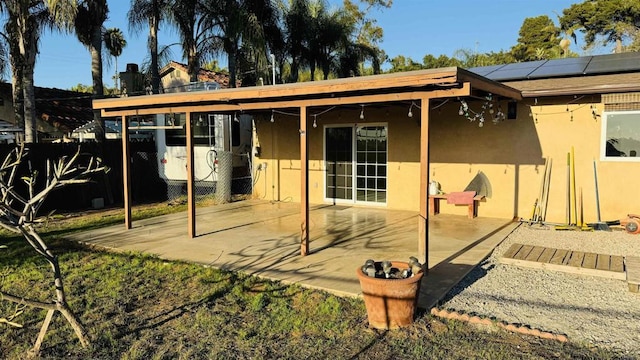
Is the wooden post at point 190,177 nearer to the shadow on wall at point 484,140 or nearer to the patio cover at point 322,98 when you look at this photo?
the patio cover at point 322,98

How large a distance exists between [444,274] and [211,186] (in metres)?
8.07

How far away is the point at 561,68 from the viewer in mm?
8891

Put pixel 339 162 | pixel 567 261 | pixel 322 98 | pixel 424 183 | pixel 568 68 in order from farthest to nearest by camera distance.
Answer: pixel 339 162 < pixel 568 68 < pixel 322 98 < pixel 567 261 < pixel 424 183

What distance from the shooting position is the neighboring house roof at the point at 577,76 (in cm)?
732

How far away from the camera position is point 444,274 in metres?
5.12

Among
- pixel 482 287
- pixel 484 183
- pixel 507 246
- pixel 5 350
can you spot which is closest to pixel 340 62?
pixel 484 183

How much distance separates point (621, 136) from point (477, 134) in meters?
2.35

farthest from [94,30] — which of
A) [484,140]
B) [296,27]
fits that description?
[484,140]

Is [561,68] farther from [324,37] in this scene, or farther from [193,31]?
[324,37]

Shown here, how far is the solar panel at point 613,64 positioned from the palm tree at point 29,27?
1084 cm

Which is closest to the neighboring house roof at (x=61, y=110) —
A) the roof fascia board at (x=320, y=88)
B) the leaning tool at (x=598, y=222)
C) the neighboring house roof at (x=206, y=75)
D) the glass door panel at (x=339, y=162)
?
the neighboring house roof at (x=206, y=75)

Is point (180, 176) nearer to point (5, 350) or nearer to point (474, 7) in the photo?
point (5, 350)

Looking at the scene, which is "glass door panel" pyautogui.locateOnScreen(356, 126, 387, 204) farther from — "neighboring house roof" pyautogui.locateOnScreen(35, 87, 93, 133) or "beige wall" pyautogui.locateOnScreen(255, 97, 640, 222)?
"neighboring house roof" pyautogui.locateOnScreen(35, 87, 93, 133)

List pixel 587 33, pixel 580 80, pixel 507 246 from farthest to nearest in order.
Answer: pixel 587 33 < pixel 580 80 < pixel 507 246
